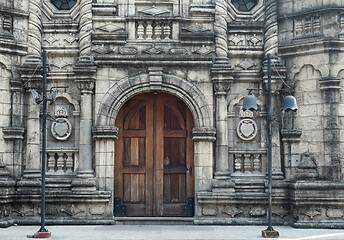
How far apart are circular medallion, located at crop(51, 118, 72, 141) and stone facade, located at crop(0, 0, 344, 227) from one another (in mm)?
28

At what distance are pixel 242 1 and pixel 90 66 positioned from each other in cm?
500

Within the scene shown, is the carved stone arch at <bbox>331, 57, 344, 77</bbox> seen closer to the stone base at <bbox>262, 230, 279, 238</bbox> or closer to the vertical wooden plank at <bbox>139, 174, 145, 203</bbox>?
the stone base at <bbox>262, 230, 279, 238</bbox>

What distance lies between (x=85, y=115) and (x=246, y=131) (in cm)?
453

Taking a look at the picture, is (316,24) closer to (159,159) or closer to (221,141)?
(221,141)

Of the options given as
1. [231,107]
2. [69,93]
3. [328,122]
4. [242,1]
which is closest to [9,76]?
[69,93]

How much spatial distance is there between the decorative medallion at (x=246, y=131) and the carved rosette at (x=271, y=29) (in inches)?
83.3

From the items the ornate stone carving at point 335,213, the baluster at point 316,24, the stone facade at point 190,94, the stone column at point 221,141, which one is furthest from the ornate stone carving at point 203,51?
the ornate stone carving at point 335,213

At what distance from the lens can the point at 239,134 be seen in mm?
13312

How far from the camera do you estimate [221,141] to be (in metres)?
13.1

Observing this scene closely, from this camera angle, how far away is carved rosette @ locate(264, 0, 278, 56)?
13.4 metres

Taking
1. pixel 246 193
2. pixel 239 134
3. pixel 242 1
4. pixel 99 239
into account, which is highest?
pixel 242 1

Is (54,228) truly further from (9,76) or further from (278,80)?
(278,80)

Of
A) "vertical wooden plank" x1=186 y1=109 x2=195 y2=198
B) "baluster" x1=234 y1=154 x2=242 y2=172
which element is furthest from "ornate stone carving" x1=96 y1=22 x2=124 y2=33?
"baluster" x1=234 y1=154 x2=242 y2=172

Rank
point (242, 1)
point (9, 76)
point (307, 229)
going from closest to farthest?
point (307, 229)
point (9, 76)
point (242, 1)
